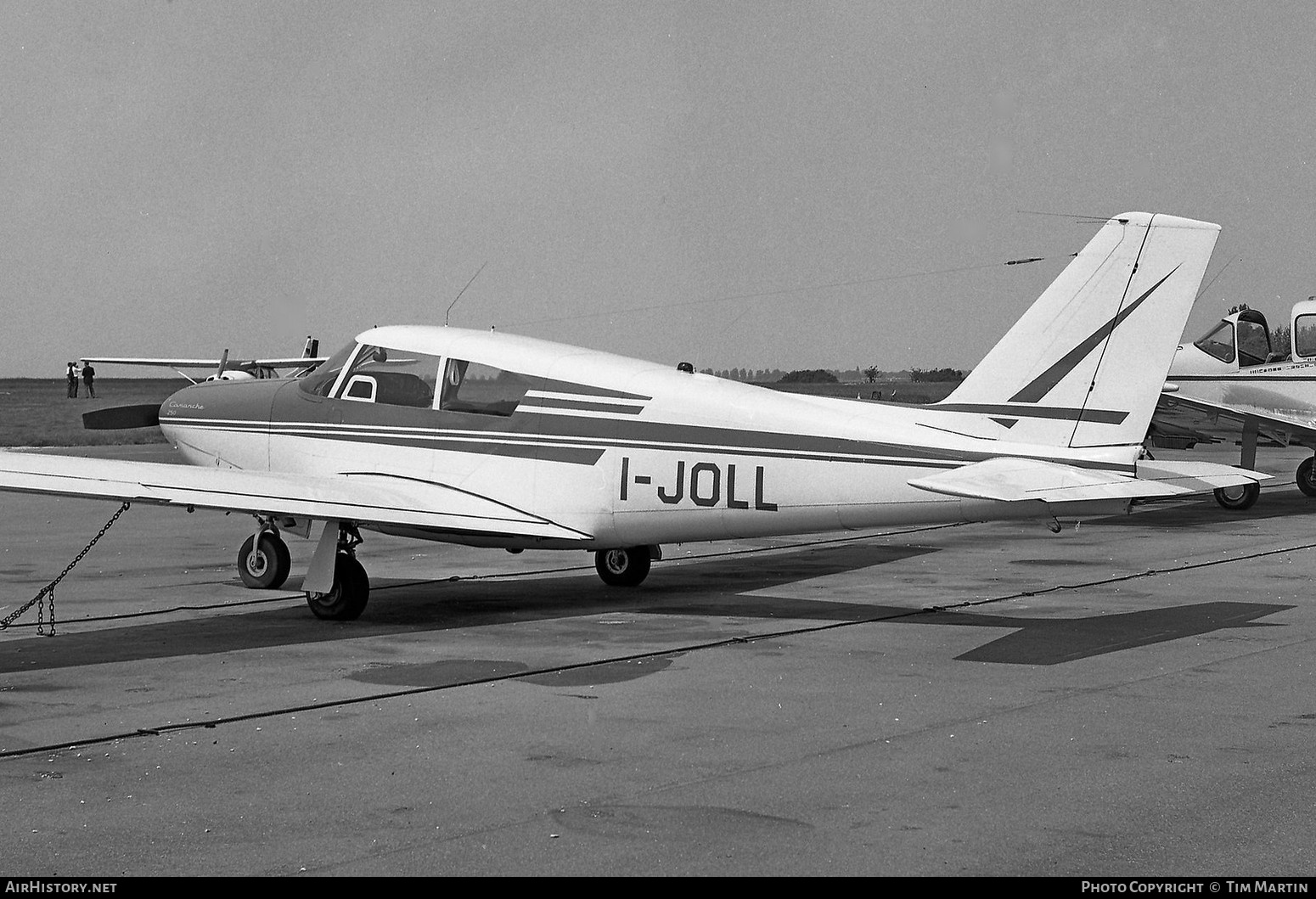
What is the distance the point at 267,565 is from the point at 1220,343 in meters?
18.4

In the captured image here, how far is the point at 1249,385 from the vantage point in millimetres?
25047

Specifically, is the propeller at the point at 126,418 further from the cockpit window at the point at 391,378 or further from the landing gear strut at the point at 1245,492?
the landing gear strut at the point at 1245,492

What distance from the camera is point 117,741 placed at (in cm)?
746

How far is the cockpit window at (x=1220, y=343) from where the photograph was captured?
25.4m

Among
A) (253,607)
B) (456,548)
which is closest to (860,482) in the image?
(253,607)

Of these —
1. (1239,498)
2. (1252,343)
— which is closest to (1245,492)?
(1239,498)

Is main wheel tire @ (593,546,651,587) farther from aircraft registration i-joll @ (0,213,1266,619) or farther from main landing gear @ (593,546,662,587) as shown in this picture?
aircraft registration i-joll @ (0,213,1266,619)

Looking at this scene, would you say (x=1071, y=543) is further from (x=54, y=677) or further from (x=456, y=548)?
(x=54, y=677)

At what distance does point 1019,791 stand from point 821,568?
9047 millimetres

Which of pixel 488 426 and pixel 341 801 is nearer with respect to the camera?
pixel 341 801

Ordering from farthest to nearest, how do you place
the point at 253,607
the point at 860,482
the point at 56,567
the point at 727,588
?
the point at 56,567 < the point at 727,588 < the point at 253,607 < the point at 860,482

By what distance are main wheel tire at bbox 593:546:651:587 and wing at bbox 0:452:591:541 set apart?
1912 mm

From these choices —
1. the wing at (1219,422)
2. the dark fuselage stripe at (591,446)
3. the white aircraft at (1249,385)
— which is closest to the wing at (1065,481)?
the dark fuselage stripe at (591,446)

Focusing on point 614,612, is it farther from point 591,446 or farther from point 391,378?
point 391,378
